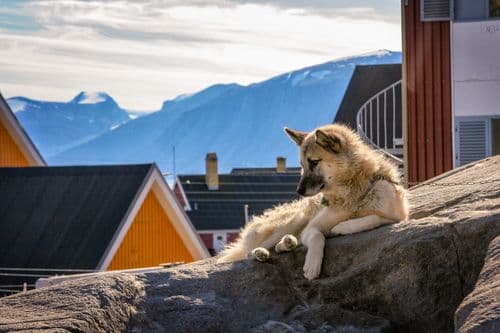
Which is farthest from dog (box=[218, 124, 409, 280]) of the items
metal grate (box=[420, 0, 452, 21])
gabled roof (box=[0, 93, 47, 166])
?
gabled roof (box=[0, 93, 47, 166])

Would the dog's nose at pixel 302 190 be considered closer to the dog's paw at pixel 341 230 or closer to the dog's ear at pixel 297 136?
the dog's paw at pixel 341 230

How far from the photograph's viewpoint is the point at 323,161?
9.76 meters

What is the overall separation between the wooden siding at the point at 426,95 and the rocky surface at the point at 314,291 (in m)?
15.2

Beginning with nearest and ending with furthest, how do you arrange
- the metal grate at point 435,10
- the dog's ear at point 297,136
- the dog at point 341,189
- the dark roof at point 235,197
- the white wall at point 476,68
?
the dog at point 341,189 → the dog's ear at point 297,136 → the white wall at point 476,68 → the metal grate at point 435,10 → the dark roof at point 235,197

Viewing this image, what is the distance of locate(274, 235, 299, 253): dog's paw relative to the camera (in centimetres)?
959

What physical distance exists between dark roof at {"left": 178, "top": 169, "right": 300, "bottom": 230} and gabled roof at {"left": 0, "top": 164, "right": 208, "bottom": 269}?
18720 mm


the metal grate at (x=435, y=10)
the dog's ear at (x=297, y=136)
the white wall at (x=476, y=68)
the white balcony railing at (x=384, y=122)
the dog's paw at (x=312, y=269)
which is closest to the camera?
the dog's paw at (x=312, y=269)

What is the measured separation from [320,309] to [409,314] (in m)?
0.67

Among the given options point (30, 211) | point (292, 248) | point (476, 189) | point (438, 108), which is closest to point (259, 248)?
point (292, 248)

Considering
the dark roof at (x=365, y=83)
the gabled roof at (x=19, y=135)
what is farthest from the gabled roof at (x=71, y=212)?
the dark roof at (x=365, y=83)

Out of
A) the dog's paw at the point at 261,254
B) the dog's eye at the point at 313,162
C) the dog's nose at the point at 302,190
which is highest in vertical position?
the dog's eye at the point at 313,162

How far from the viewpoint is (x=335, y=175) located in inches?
384

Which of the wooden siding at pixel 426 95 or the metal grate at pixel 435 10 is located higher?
the metal grate at pixel 435 10

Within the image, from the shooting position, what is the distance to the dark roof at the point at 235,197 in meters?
51.6
